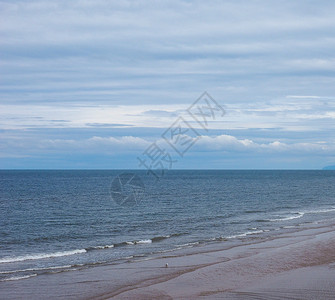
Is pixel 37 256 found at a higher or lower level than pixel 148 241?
lower

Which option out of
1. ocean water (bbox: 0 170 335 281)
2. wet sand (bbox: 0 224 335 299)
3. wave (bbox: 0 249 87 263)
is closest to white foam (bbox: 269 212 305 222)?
ocean water (bbox: 0 170 335 281)

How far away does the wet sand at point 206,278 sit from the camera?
595 inches

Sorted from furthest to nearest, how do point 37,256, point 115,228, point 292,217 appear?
point 292,217, point 115,228, point 37,256

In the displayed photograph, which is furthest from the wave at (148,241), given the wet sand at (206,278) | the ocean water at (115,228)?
the wet sand at (206,278)

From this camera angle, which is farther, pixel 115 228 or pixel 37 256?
pixel 115 228

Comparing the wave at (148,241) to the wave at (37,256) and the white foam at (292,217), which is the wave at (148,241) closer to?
the wave at (37,256)

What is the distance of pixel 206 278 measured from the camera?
56.8ft

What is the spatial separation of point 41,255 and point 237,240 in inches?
453

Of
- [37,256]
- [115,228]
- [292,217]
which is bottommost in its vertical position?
[37,256]

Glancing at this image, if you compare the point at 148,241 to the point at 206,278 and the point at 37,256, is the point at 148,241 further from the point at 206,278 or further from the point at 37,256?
the point at 206,278

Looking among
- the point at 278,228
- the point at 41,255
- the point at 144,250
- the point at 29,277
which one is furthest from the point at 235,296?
the point at 278,228

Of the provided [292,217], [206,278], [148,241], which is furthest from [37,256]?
[292,217]

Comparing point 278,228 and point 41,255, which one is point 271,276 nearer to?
point 41,255

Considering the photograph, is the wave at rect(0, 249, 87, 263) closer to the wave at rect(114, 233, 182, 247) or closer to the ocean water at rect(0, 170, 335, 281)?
the ocean water at rect(0, 170, 335, 281)
